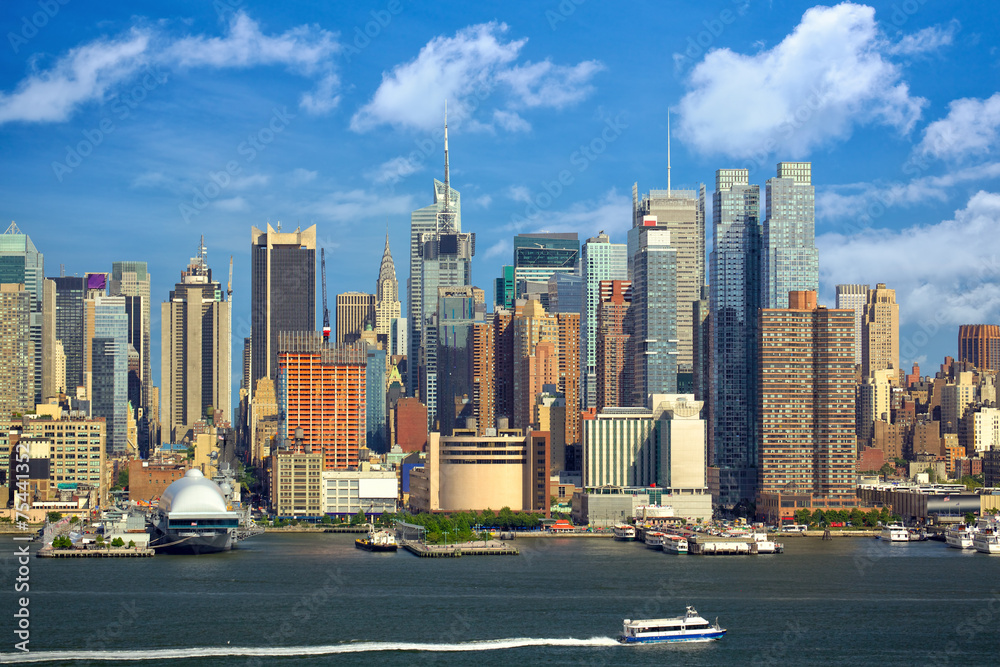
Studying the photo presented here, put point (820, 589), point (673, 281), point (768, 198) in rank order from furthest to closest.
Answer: point (673, 281)
point (768, 198)
point (820, 589)

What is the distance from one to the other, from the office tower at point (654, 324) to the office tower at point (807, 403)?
1678 inches

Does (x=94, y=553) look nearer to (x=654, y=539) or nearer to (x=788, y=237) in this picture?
(x=654, y=539)

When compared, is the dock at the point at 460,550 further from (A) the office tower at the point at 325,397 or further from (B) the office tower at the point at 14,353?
(B) the office tower at the point at 14,353

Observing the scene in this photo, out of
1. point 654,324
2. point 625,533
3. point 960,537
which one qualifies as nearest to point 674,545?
point 625,533

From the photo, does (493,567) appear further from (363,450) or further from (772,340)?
A: (363,450)

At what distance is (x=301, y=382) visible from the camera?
7111 inches

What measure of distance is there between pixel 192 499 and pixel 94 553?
7.92 metres

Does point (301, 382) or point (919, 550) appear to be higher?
point (301, 382)

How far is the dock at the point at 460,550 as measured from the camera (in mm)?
101188

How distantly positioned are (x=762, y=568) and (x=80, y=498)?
71.6 meters

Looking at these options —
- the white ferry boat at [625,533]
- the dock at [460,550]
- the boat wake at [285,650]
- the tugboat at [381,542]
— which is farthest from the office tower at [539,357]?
the boat wake at [285,650]

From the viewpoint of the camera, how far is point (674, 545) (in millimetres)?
106125

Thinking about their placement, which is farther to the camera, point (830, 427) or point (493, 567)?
point (830, 427)

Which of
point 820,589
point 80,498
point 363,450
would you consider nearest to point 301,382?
point 363,450
